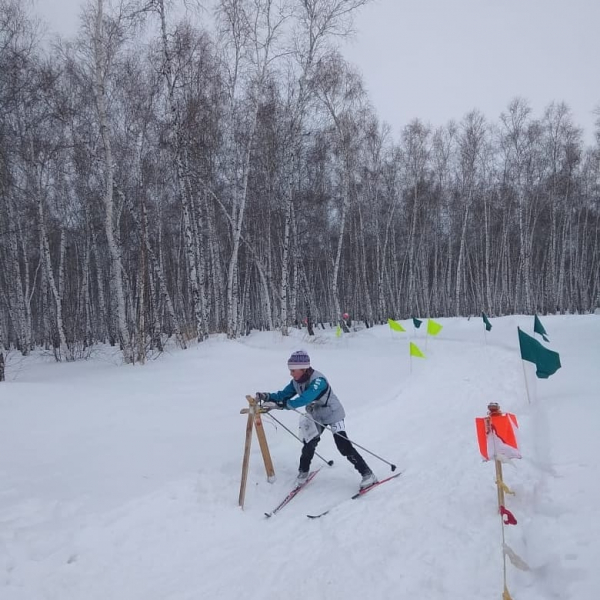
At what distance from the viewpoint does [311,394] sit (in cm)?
479

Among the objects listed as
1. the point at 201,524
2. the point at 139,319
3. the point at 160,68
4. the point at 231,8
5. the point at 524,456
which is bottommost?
the point at 201,524

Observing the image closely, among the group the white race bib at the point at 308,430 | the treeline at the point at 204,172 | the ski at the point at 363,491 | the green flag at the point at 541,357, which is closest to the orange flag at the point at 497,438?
the ski at the point at 363,491

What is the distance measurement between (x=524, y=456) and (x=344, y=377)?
536cm

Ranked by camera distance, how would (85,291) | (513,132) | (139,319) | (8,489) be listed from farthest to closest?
(513,132), (85,291), (139,319), (8,489)

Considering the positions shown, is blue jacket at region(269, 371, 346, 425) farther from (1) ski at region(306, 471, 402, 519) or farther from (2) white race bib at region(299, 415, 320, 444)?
(1) ski at region(306, 471, 402, 519)

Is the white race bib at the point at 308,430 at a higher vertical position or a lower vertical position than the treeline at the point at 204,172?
lower

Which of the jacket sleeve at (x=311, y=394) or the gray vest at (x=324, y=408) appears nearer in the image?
the jacket sleeve at (x=311, y=394)

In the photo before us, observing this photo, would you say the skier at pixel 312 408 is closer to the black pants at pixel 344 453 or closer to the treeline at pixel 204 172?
the black pants at pixel 344 453

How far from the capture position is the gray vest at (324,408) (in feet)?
16.2

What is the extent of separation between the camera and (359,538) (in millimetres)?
3668

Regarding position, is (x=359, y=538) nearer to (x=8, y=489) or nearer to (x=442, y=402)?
(x=8, y=489)

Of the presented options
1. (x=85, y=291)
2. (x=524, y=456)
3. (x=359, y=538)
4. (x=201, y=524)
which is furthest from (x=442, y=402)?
(x=85, y=291)

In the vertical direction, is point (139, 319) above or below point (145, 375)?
above

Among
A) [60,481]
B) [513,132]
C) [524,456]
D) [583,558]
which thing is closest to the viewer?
[583,558]
